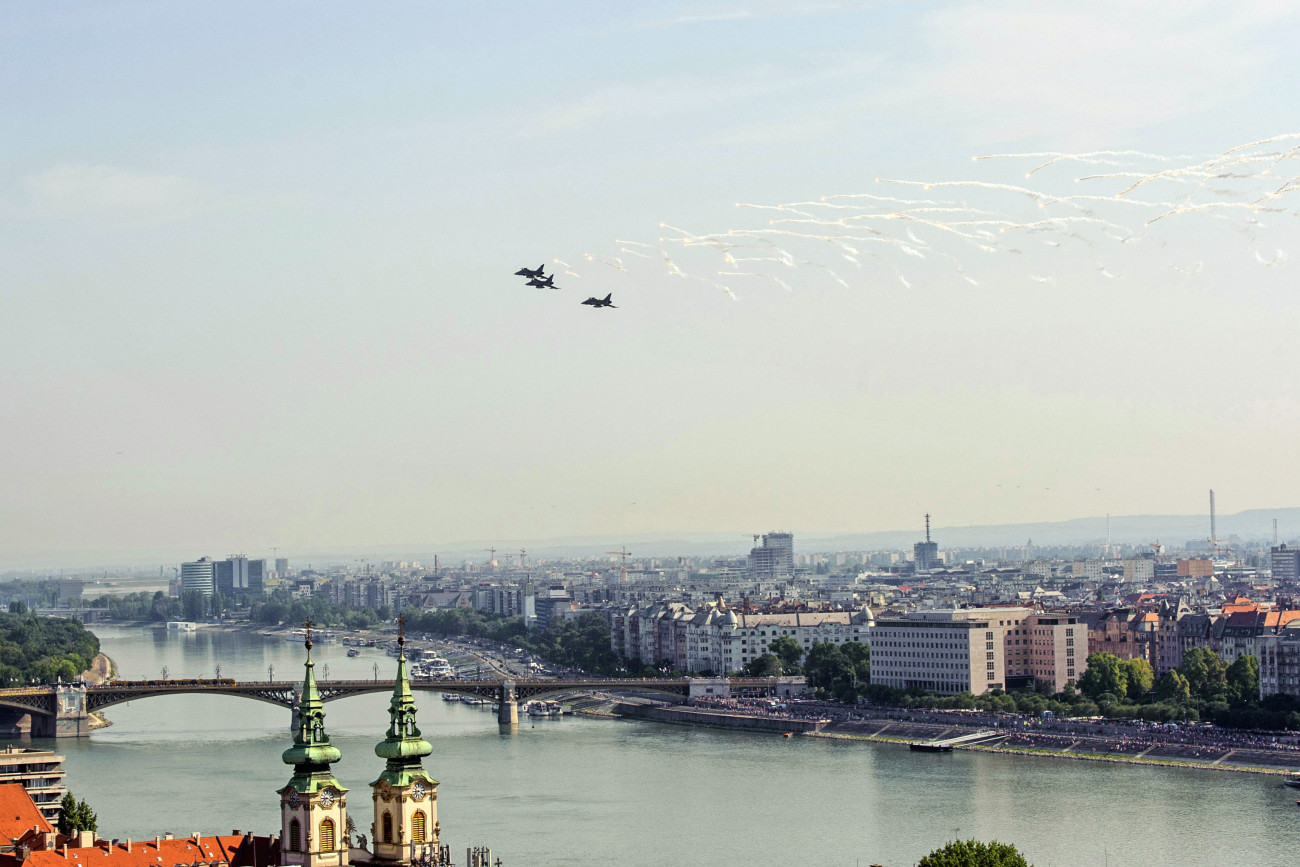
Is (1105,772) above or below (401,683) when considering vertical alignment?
below

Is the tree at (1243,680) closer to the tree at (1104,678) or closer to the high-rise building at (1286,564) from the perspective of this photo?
the tree at (1104,678)

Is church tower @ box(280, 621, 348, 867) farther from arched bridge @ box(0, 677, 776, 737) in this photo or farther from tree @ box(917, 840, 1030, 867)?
arched bridge @ box(0, 677, 776, 737)

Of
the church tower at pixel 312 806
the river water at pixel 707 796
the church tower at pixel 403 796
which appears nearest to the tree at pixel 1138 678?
the river water at pixel 707 796

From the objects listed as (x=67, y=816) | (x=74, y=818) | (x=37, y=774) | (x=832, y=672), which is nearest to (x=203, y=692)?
(x=832, y=672)

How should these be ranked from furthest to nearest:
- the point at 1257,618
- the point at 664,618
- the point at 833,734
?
the point at 664,618
the point at 1257,618
the point at 833,734

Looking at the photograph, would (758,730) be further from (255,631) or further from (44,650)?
(255,631)

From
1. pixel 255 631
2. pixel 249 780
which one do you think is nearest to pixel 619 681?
pixel 249 780

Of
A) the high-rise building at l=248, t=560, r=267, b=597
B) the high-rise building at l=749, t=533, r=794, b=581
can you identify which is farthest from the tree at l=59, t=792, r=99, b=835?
the high-rise building at l=248, t=560, r=267, b=597
